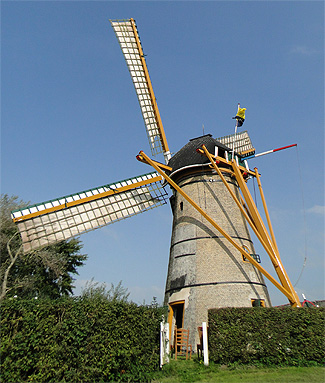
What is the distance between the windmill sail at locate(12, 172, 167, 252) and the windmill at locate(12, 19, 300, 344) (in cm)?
4

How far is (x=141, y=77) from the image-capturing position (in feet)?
61.3

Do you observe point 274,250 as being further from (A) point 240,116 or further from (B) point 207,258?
(A) point 240,116

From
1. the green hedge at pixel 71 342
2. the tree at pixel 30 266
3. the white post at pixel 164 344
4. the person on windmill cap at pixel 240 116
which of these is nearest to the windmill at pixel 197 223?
the person on windmill cap at pixel 240 116

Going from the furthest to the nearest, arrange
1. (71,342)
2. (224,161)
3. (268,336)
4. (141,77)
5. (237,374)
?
(141,77), (224,161), (268,336), (237,374), (71,342)

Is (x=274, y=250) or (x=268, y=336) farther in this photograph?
(x=274, y=250)

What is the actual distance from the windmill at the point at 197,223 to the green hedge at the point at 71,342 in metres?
4.76

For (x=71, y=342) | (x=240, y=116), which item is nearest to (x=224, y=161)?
(x=240, y=116)

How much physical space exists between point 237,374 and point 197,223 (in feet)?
21.5

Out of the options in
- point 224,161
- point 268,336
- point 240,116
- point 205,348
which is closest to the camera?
point 268,336

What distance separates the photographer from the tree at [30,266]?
1911cm

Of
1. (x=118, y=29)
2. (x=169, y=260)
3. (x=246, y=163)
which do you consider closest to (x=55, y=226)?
(x=169, y=260)

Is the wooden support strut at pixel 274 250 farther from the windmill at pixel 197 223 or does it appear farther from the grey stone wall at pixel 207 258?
the grey stone wall at pixel 207 258

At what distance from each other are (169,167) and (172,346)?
8210 mm

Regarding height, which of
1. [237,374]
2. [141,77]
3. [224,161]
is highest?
[141,77]
